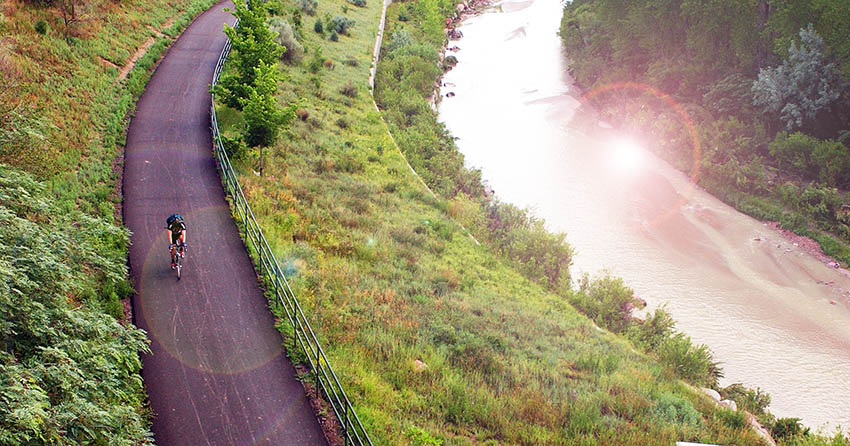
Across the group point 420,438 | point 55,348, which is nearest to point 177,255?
point 55,348

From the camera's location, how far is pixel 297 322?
1433cm

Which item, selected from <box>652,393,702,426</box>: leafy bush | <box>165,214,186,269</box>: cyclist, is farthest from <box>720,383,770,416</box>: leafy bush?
<box>165,214,186,269</box>: cyclist

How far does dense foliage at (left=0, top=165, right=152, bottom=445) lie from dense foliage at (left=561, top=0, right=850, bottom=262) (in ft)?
109

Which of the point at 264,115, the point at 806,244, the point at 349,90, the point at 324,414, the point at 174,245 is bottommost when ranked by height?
the point at 324,414

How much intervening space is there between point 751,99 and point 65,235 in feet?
137

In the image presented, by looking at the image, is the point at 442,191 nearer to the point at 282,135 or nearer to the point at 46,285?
the point at 282,135

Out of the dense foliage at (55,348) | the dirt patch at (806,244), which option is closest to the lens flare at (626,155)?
the dirt patch at (806,244)

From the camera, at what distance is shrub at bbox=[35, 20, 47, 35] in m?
25.5

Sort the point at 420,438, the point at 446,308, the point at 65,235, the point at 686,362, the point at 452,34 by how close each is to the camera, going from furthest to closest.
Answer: the point at 452,34 < the point at 686,362 < the point at 446,308 < the point at 65,235 < the point at 420,438

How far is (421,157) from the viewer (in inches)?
1399

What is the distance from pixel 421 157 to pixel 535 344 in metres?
19.4

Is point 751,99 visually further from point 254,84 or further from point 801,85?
point 254,84

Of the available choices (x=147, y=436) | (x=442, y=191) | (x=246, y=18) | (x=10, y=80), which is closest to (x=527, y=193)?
(x=442, y=191)

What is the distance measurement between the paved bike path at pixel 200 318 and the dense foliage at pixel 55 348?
3.23 feet
